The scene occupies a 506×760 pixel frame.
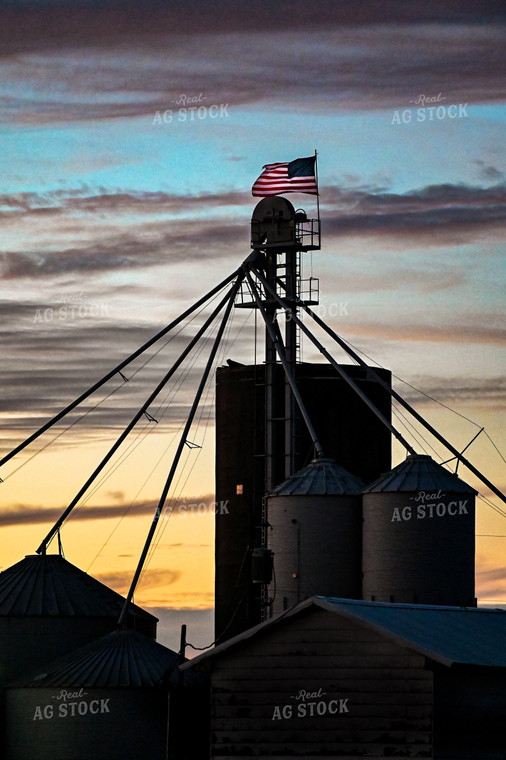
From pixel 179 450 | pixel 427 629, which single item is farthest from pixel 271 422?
pixel 427 629

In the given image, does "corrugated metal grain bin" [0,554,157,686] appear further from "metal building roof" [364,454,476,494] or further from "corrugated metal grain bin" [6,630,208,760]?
"metal building roof" [364,454,476,494]

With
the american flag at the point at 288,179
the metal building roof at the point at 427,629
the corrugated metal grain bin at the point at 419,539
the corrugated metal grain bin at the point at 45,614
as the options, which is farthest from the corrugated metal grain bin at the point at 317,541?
the american flag at the point at 288,179

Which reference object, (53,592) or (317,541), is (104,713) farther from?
(317,541)

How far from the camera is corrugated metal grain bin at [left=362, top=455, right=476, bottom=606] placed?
54.0m

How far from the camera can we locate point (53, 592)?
6397cm

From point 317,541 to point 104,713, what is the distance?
10.3m

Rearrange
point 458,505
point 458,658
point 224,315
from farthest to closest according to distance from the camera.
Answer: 1. point 224,315
2. point 458,505
3. point 458,658

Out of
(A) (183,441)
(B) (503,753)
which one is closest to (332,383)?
(A) (183,441)

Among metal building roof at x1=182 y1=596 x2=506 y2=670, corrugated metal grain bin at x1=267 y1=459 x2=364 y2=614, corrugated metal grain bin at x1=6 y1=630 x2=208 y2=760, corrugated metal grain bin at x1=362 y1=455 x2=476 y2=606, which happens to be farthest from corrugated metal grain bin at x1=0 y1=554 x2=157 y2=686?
metal building roof at x1=182 y1=596 x2=506 y2=670

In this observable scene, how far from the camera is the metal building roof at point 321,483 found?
56.5 m

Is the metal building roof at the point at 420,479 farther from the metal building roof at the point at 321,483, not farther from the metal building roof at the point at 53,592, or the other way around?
the metal building roof at the point at 53,592

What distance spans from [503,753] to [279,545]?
17.7 metres

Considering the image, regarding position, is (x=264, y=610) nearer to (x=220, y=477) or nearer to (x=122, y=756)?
(x=122, y=756)

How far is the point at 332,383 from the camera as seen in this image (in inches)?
2734
